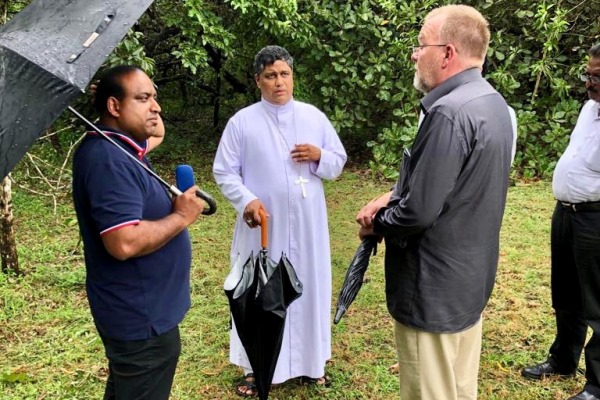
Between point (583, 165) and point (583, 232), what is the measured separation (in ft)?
1.16

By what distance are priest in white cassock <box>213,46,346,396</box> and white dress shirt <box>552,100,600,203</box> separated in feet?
3.98

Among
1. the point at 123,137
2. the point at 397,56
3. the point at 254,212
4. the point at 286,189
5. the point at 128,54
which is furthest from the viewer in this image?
the point at 397,56

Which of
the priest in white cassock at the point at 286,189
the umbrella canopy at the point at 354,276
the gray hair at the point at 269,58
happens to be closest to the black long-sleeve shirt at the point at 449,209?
the umbrella canopy at the point at 354,276

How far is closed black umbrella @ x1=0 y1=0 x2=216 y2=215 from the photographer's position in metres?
1.42

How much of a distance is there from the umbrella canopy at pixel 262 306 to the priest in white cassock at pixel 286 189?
1.29 feet

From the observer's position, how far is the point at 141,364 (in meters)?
2.00

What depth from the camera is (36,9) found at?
1.63m

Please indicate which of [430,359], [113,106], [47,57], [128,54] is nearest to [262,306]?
[430,359]

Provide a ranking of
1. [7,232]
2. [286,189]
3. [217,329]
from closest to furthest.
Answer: [286,189] < [217,329] < [7,232]

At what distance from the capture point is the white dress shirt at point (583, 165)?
9.30 ft

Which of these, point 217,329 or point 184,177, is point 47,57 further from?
point 217,329

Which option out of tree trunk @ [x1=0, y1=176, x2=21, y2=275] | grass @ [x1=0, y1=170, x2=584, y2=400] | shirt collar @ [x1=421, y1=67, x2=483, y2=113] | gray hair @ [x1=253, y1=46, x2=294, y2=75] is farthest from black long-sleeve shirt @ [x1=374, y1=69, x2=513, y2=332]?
tree trunk @ [x1=0, y1=176, x2=21, y2=275]

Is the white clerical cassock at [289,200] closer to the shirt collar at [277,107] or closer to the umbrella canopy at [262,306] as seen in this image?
the shirt collar at [277,107]

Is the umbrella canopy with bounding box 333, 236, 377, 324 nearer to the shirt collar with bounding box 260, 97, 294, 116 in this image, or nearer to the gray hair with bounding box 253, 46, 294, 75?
the shirt collar with bounding box 260, 97, 294, 116
